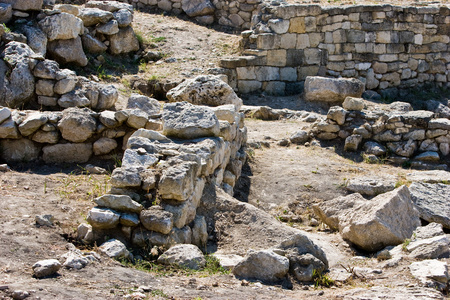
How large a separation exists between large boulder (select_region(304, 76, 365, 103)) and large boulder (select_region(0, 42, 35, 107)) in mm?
6290

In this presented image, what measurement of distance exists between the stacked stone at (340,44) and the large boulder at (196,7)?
2137mm

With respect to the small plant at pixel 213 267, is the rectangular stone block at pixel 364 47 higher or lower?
higher

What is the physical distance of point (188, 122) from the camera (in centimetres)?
660

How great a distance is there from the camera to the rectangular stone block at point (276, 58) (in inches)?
551

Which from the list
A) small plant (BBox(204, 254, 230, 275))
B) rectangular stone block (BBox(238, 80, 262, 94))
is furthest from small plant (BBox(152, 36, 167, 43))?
small plant (BBox(204, 254, 230, 275))

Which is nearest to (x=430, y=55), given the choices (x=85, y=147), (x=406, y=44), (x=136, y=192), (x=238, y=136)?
(x=406, y=44)

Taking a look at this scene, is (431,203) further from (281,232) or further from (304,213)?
(281,232)

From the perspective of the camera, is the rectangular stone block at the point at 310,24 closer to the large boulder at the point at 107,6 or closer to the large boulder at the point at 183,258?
the large boulder at the point at 107,6

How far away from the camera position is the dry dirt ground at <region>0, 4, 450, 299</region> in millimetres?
4043

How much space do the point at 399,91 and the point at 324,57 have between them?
2.21 meters

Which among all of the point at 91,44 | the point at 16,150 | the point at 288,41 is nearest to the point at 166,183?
the point at 16,150

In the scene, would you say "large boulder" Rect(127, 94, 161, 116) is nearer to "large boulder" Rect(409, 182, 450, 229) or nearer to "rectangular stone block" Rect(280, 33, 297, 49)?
"large boulder" Rect(409, 182, 450, 229)

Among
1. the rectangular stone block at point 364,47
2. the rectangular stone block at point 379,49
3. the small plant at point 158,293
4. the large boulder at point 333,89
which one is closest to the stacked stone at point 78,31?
the large boulder at point 333,89

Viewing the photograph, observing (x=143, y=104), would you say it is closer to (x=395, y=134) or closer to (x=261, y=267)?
(x=395, y=134)
